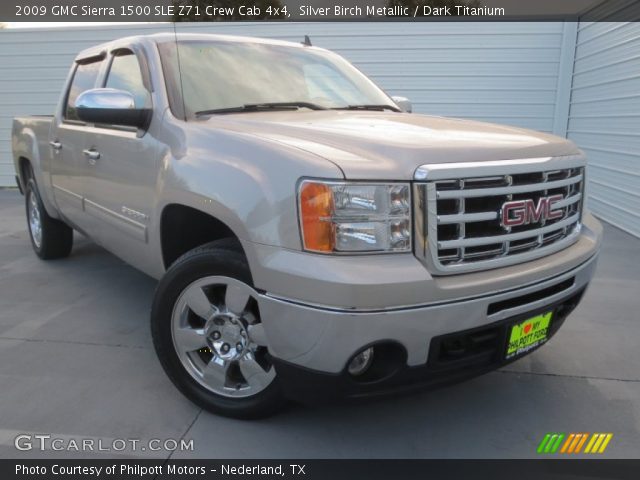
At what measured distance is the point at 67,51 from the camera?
35.1 ft

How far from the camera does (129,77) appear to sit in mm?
3488

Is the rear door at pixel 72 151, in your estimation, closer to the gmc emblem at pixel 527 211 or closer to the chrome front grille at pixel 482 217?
the chrome front grille at pixel 482 217

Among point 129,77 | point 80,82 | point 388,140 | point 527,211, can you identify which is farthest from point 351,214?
point 80,82

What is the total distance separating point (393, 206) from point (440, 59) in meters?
8.19

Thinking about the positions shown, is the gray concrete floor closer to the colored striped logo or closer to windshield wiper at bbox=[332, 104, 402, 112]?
the colored striped logo

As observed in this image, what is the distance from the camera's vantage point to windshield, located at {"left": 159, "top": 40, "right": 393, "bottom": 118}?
302 centimetres

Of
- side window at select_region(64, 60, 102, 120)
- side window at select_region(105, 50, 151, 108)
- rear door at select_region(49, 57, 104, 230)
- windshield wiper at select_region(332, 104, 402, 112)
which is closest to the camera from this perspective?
side window at select_region(105, 50, 151, 108)

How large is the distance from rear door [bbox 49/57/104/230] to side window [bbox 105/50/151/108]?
33 centimetres

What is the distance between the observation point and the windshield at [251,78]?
3020 mm

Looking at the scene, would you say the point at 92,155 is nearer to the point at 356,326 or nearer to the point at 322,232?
the point at 322,232

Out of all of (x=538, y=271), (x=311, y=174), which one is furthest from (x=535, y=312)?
(x=311, y=174)

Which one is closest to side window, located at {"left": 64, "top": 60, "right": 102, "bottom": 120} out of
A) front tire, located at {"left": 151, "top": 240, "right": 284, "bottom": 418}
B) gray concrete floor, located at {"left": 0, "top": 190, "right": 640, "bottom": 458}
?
gray concrete floor, located at {"left": 0, "top": 190, "right": 640, "bottom": 458}

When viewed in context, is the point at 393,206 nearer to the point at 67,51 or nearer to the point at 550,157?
the point at 550,157

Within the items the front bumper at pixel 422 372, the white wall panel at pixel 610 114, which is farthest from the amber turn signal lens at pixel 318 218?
the white wall panel at pixel 610 114
